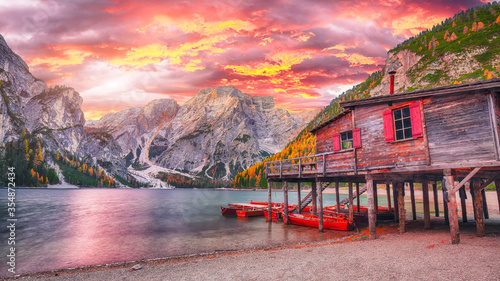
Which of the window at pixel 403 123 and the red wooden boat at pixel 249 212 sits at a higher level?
the window at pixel 403 123

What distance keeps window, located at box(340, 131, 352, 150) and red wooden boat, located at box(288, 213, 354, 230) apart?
25.7 ft

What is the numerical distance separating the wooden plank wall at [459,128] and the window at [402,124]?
117 cm

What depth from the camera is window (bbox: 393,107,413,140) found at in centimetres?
1808

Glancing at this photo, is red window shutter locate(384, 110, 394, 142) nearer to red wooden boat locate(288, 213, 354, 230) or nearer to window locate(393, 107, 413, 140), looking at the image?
window locate(393, 107, 413, 140)

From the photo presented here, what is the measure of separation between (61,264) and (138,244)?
750 centimetres

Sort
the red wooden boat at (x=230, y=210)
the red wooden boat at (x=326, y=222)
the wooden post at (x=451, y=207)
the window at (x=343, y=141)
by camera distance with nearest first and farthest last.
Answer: the wooden post at (x=451, y=207)
the window at (x=343, y=141)
the red wooden boat at (x=326, y=222)
the red wooden boat at (x=230, y=210)

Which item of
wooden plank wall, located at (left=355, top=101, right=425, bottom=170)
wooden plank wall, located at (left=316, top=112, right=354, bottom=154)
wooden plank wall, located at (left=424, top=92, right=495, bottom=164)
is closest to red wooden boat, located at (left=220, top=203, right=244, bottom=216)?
wooden plank wall, located at (left=316, top=112, right=354, bottom=154)

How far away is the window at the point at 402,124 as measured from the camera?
18078 mm

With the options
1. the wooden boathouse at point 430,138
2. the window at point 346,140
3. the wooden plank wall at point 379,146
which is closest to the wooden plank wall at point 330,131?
the wooden boathouse at point 430,138

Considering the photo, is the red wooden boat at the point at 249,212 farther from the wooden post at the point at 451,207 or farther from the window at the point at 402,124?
the wooden post at the point at 451,207

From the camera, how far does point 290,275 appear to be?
38.7 feet

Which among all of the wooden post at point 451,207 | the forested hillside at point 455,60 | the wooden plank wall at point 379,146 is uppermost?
the forested hillside at point 455,60

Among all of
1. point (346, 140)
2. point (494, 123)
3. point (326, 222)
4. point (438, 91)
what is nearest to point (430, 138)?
point (438, 91)

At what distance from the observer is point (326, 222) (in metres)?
27.4
